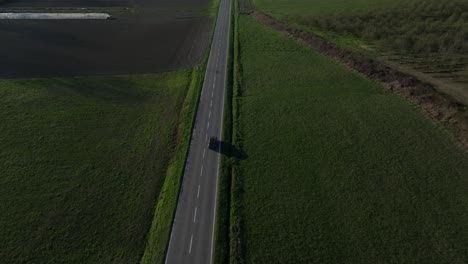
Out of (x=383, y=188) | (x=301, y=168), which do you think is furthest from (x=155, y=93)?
(x=383, y=188)

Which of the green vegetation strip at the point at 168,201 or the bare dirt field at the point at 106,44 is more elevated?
the bare dirt field at the point at 106,44

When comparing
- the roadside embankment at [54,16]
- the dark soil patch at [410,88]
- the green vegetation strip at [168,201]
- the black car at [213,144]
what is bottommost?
the green vegetation strip at [168,201]

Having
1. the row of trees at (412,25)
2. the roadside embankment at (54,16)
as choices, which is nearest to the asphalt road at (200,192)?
the row of trees at (412,25)

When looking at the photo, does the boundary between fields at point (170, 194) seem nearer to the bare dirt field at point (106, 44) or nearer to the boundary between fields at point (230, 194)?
the boundary between fields at point (230, 194)

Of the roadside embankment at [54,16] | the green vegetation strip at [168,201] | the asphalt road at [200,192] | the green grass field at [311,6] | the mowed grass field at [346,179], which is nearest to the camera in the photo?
the green vegetation strip at [168,201]

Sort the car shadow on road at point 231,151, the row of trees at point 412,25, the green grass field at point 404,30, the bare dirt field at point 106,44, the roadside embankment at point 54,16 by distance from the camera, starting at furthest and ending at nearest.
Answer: the roadside embankment at point 54,16 < the row of trees at point 412,25 < the bare dirt field at point 106,44 < the green grass field at point 404,30 < the car shadow on road at point 231,151

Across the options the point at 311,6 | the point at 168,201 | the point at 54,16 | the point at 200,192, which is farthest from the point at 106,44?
the point at 311,6

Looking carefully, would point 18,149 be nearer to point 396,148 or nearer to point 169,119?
point 169,119

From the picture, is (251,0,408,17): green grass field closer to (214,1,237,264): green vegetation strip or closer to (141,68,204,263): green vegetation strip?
(214,1,237,264): green vegetation strip
